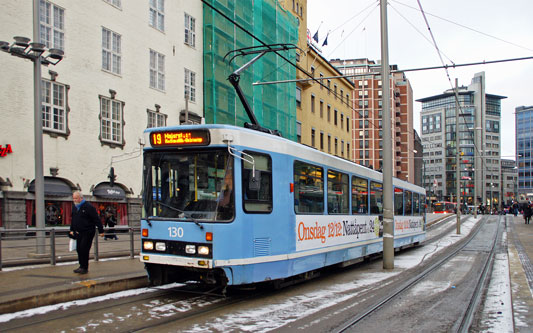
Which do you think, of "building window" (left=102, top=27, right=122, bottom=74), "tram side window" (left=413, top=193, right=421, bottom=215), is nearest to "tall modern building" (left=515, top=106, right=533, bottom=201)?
"tram side window" (left=413, top=193, right=421, bottom=215)

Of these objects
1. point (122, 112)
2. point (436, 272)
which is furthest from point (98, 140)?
point (436, 272)

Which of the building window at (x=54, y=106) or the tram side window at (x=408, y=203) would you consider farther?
the building window at (x=54, y=106)

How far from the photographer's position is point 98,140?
Result: 23422 mm

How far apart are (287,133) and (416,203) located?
20191mm

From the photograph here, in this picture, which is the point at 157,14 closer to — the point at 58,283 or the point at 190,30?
the point at 190,30

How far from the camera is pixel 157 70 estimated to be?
27719 millimetres

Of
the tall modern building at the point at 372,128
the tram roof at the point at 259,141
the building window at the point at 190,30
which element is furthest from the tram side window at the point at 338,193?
the tall modern building at the point at 372,128

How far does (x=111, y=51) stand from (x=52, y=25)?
357cm

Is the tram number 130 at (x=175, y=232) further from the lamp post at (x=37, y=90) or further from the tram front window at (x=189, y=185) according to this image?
the lamp post at (x=37, y=90)

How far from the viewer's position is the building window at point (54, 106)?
824 inches

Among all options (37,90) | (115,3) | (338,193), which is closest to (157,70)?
(115,3)

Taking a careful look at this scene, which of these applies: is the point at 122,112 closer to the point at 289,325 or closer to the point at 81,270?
the point at 81,270

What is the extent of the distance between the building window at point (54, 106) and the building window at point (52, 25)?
1.74m

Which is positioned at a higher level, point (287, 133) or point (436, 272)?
point (287, 133)
